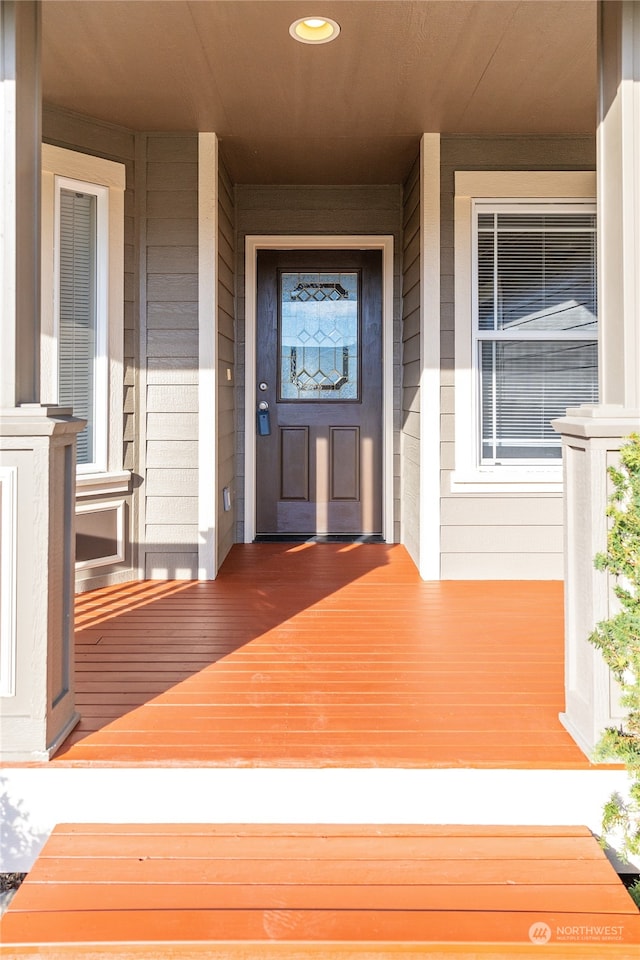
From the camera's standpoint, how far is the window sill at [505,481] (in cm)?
428

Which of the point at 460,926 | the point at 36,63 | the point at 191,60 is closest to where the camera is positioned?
the point at 460,926

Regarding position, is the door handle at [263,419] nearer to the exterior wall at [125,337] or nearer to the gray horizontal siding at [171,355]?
the gray horizontal siding at [171,355]

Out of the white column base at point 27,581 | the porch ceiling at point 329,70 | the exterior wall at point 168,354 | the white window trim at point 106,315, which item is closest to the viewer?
the white column base at point 27,581

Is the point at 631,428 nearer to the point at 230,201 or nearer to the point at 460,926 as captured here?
the point at 460,926

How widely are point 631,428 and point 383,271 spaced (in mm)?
3547

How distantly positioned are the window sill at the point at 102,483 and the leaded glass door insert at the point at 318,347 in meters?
1.60

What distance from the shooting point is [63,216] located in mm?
3879

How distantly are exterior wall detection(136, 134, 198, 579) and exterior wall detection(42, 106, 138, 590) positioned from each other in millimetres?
49

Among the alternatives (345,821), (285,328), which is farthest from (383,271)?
(345,821)

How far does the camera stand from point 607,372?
2.22 metres

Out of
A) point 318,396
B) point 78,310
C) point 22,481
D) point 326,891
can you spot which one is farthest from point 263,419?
point 326,891

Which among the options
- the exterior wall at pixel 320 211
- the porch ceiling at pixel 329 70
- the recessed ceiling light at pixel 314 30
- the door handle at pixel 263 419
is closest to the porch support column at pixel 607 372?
the porch ceiling at pixel 329 70

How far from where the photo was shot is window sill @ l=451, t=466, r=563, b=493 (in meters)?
4.28

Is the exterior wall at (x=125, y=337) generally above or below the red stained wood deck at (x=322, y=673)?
above
